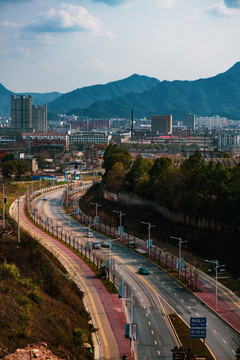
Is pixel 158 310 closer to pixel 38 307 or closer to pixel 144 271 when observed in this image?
pixel 144 271

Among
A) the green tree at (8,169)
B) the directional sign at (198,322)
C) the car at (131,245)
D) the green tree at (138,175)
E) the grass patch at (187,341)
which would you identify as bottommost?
the grass patch at (187,341)

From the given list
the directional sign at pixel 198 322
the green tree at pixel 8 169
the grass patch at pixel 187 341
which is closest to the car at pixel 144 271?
the grass patch at pixel 187 341

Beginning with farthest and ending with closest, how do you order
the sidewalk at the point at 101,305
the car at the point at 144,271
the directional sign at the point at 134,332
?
the car at the point at 144,271 < the sidewalk at the point at 101,305 < the directional sign at the point at 134,332

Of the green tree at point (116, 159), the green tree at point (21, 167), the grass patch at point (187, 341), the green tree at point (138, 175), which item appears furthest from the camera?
the green tree at point (21, 167)

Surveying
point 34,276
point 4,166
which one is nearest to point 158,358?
point 34,276

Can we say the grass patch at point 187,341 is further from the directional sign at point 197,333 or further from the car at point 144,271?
the car at point 144,271

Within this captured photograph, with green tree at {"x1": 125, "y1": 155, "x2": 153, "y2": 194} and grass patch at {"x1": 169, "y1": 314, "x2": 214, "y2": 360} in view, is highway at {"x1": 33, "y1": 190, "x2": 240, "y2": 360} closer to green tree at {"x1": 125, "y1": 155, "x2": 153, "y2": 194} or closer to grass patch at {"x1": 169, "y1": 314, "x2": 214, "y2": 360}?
grass patch at {"x1": 169, "y1": 314, "x2": 214, "y2": 360}

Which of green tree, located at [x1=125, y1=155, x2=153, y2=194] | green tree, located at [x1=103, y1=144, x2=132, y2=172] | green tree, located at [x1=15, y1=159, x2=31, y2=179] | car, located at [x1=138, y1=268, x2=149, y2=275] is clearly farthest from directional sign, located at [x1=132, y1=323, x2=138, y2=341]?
green tree, located at [x1=15, y1=159, x2=31, y2=179]
